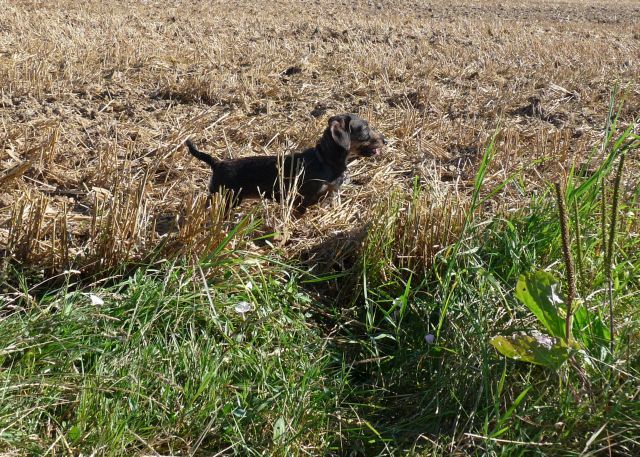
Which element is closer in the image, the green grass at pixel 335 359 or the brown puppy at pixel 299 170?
the green grass at pixel 335 359

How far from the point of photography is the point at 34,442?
2609 mm

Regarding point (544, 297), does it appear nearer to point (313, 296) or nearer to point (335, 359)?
point (335, 359)

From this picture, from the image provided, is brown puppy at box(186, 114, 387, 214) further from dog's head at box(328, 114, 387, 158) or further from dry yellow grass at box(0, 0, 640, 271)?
dry yellow grass at box(0, 0, 640, 271)

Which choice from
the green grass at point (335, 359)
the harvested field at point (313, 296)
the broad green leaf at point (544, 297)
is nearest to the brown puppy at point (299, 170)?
the harvested field at point (313, 296)

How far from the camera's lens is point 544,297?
2.85 m

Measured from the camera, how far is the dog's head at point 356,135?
5074 millimetres

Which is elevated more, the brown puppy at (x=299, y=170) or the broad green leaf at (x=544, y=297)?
the broad green leaf at (x=544, y=297)

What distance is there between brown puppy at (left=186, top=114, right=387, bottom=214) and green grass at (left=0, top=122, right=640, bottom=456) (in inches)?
39.7

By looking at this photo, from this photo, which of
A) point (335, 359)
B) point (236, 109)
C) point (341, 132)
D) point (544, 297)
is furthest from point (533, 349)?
point (236, 109)

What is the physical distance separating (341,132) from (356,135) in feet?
0.65

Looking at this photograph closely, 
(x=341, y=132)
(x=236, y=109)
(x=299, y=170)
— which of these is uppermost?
(x=341, y=132)

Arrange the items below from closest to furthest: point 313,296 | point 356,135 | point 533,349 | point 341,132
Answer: point 533,349
point 313,296
point 341,132
point 356,135

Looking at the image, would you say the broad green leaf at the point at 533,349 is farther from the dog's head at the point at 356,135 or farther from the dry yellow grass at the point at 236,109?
the dog's head at the point at 356,135

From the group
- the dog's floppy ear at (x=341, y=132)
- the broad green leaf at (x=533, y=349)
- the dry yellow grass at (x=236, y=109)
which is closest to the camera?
the broad green leaf at (x=533, y=349)
